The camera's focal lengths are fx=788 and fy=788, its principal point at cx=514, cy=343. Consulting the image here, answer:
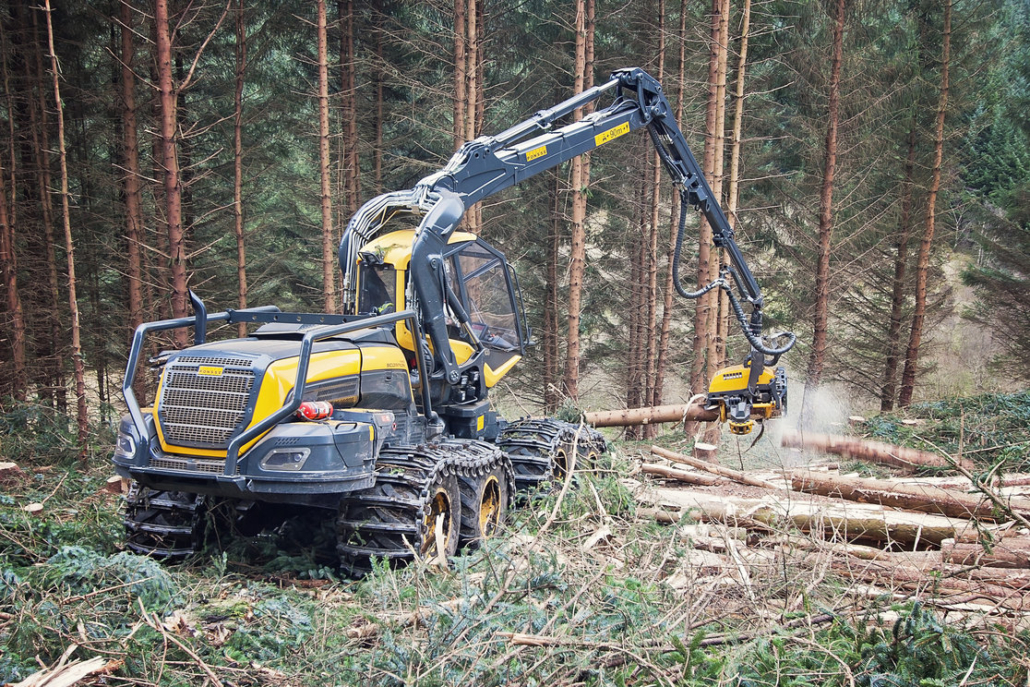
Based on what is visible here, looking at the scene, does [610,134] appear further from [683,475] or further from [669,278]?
[669,278]

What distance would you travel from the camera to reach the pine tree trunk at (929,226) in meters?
16.8

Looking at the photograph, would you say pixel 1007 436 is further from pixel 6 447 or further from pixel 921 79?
pixel 6 447

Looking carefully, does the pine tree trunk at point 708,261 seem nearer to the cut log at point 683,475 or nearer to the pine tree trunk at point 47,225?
the cut log at point 683,475

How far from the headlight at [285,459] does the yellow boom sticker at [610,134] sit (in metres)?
4.74

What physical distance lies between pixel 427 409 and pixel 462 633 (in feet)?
10.4

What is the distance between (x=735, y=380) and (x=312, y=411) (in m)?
5.31

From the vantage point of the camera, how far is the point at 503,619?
13.7 feet

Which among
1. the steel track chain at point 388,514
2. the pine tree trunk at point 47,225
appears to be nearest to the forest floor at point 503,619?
the steel track chain at point 388,514

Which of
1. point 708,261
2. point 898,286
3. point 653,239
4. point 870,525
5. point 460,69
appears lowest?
point 870,525

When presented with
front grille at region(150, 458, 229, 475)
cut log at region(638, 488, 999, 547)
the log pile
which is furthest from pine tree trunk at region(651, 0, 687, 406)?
front grille at region(150, 458, 229, 475)

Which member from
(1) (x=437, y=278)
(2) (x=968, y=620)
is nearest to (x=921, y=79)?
(1) (x=437, y=278)

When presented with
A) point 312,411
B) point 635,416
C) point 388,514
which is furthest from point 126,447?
point 635,416

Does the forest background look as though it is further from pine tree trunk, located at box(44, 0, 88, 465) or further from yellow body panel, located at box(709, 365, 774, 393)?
yellow body panel, located at box(709, 365, 774, 393)

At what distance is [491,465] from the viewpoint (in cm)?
681
